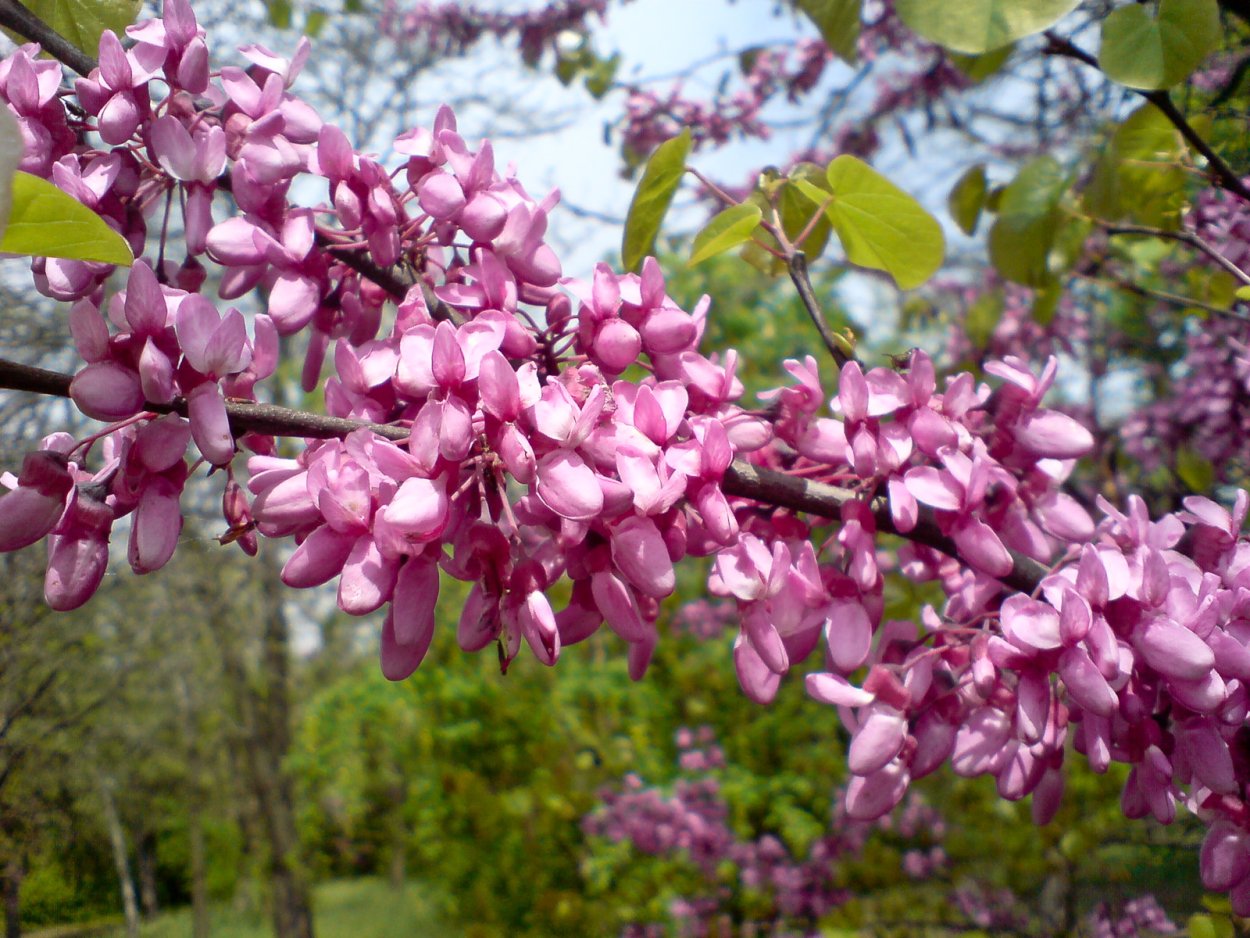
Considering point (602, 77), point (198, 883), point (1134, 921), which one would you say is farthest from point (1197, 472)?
point (198, 883)

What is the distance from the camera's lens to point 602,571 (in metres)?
0.56

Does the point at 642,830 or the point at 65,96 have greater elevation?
the point at 65,96

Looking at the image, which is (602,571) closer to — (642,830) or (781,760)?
(642,830)

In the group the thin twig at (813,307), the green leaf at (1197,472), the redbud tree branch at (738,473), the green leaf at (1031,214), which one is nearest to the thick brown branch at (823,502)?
the redbud tree branch at (738,473)

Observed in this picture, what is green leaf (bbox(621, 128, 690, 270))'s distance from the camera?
2.96ft

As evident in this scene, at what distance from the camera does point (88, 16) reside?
2.60 feet

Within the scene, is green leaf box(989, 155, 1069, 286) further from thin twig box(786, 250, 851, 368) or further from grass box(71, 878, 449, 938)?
grass box(71, 878, 449, 938)

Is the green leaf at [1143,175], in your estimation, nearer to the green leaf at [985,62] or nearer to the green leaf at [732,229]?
the green leaf at [985,62]

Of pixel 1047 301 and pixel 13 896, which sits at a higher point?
pixel 1047 301

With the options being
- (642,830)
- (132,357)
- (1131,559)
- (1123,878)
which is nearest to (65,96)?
(132,357)

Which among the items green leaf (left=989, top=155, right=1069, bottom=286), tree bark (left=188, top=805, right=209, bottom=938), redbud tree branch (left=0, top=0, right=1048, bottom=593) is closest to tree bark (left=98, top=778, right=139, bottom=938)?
tree bark (left=188, top=805, right=209, bottom=938)

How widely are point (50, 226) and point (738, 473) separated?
0.44 m

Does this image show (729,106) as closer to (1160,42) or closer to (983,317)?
(983,317)

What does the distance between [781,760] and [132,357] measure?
10.7 feet
